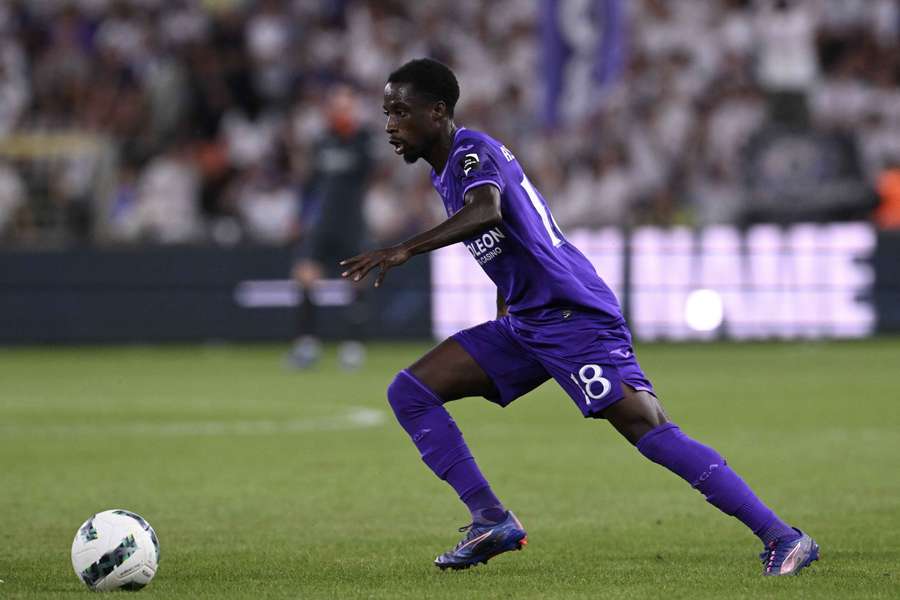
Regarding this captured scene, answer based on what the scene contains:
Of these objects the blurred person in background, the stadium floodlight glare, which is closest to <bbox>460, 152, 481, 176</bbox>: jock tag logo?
the blurred person in background

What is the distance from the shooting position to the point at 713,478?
584 centimetres

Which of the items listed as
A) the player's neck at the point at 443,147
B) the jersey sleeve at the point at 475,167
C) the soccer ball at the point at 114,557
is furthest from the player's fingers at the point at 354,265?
the soccer ball at the point at 114,557

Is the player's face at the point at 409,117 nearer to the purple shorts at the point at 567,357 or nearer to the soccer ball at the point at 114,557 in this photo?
the purple shorts at the point at 567,357

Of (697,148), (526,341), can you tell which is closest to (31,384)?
(697,148)

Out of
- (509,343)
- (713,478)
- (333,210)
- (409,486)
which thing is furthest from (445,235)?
(333,210)

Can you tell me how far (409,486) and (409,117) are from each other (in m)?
3.30

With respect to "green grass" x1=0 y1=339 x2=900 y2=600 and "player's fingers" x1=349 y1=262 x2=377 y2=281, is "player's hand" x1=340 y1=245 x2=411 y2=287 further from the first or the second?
"green grass" x1=0 y1=339 x2=900 y2=600

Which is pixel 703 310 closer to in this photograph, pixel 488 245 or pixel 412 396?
pixel 412 396

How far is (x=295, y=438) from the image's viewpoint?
37.0ft

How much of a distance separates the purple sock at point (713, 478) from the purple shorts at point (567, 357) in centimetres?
21

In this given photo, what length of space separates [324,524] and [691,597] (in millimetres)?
2515

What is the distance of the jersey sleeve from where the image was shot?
584 centimetres

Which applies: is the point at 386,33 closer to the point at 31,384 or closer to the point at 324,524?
the point at 31,384

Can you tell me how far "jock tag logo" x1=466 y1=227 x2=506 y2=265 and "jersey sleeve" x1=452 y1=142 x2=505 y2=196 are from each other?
0.21 meters
